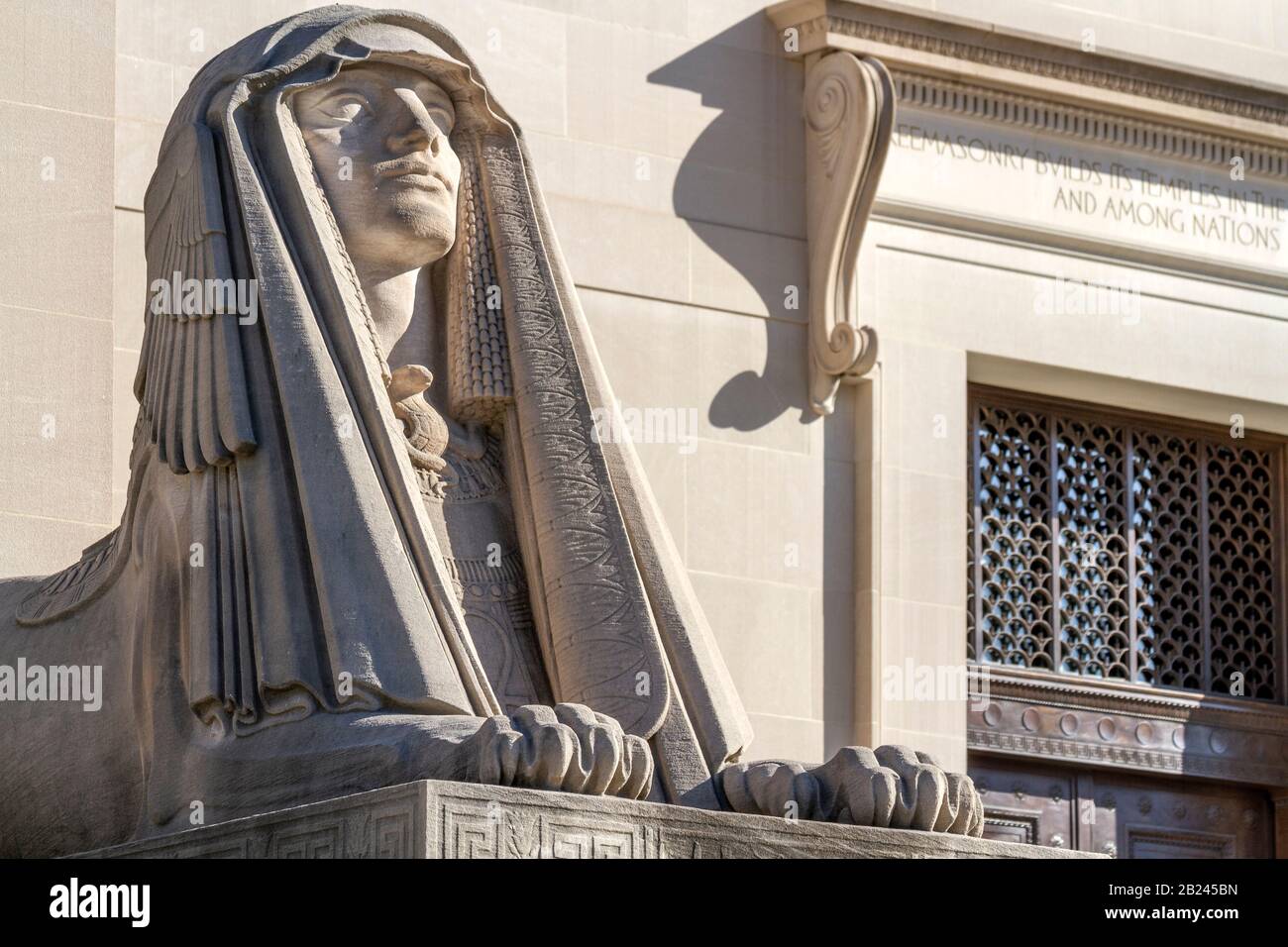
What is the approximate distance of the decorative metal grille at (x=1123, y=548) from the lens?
38.5 feet

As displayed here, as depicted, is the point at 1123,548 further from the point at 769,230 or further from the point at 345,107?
the point at 345,107

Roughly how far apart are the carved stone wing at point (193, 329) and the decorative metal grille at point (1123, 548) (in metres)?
5.31

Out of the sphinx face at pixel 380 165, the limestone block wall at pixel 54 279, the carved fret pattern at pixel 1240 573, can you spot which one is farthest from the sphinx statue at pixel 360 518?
the carved fret pattern at pixel 1240 573

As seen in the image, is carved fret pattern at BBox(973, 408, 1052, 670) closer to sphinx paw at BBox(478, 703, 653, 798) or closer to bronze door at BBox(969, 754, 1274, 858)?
bronze door at BBox(969, 754, 1274, 858)

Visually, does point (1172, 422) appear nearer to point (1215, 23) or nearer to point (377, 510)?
point (1215, 23)

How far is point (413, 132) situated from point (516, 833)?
193cm

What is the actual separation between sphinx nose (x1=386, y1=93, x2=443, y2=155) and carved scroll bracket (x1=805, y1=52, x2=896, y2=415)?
13.9 ft

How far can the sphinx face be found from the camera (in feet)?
22.9

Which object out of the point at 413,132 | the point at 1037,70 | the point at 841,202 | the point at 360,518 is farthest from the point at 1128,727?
the point at 360,518

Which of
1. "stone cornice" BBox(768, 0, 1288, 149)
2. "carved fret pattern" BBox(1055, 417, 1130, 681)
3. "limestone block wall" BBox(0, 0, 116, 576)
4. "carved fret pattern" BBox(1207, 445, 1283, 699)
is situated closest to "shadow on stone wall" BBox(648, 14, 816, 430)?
"stone cornice" BBox(768, 0, 1288, 149)

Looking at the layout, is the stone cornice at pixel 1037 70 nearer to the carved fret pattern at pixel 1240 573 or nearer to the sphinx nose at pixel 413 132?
the carved fret pattern at pixel 1240 573

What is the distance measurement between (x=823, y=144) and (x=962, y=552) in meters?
1.64

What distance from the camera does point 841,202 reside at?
1119 centimetres
